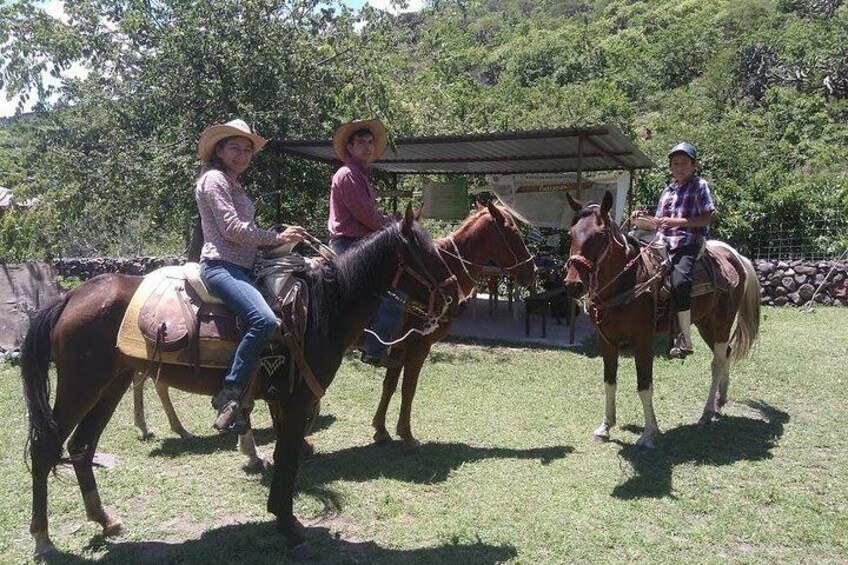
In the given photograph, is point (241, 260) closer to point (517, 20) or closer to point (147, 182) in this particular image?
point (147, 182)

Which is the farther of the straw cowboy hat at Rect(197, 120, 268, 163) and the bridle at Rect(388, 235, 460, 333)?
the bridle at Rect(388, 235, 460, 333)

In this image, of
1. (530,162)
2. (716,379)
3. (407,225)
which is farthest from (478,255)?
(530,162)

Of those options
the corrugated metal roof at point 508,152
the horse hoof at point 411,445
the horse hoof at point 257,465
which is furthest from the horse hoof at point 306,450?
the corrugated metal roof at point 508,152

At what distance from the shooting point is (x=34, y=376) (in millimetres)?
3332

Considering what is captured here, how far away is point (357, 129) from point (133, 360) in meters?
2.33

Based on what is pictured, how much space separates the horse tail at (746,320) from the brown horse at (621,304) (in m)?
0.32

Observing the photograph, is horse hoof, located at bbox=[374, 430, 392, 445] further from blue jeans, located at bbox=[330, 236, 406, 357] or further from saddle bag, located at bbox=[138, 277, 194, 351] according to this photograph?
saddle bag, located at bbox=[138, 277, 194, 351]

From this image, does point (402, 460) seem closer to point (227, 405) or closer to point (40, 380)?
point (227, 405)

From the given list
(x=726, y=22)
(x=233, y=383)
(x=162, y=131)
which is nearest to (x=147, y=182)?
(x=162, y=131)

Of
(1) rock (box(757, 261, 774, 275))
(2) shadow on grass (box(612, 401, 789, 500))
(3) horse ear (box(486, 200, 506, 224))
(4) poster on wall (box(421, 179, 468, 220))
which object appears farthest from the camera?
(1) rock (box(757, 261, 774, 275))

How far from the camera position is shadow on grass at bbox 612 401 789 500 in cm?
421

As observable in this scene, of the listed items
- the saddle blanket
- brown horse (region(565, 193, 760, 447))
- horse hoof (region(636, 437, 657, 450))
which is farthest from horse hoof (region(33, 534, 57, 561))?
horse hoof (region(636, 437, 657, 450))

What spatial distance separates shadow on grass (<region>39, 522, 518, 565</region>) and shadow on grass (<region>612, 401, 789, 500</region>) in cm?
131

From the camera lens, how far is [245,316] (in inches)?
124
